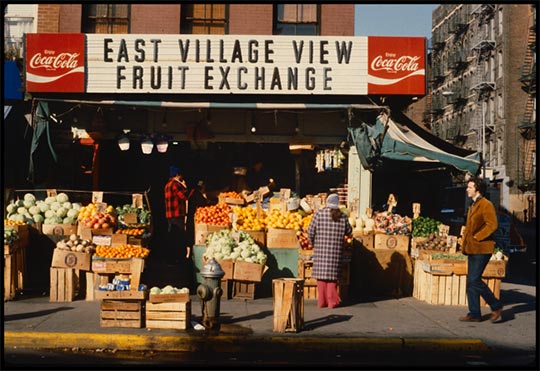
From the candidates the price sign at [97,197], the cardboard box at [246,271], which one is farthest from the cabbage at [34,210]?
the cardboard box at [246,271]

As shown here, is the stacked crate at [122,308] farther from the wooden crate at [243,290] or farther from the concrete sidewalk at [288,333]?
the wooden crate at [243,290]

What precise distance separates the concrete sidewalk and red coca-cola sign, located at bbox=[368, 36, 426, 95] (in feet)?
16.9

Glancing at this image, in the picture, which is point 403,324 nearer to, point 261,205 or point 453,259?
point 453,259

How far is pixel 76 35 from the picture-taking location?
54.3 feet

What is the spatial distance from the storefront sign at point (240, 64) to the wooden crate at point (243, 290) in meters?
4.47

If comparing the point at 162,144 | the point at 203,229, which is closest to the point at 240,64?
the point at 162,144

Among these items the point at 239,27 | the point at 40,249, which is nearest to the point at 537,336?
the point at 40,249

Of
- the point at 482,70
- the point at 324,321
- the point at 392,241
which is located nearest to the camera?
the point at 324,321

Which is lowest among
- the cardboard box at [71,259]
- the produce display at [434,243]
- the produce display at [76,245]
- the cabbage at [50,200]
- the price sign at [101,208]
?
the cardboard box at [71,259]

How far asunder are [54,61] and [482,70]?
49204 mm

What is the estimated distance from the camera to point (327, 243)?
12.9 m

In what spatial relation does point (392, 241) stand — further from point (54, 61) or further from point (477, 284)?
point (54, 61)

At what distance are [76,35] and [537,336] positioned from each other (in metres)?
11.2

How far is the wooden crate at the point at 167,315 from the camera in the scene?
35.0ft
